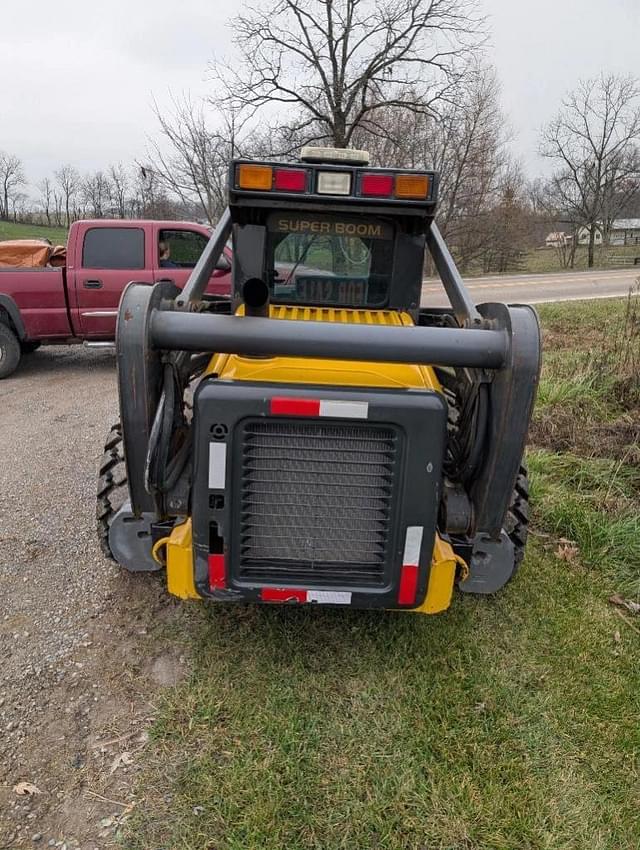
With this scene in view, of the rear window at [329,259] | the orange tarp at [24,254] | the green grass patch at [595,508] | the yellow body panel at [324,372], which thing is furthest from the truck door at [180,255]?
the yellow body panel at [324,372]

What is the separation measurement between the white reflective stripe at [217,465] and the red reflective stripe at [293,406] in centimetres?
25

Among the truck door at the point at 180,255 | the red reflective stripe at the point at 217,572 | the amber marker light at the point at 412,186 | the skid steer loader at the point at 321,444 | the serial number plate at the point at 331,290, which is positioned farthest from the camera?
the truck door at the point at 180,255

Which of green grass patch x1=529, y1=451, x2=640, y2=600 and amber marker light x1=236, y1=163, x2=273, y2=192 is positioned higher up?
amber marker light x1=236, y1=163, x2=273, y2=192

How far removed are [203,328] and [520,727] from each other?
2.11m

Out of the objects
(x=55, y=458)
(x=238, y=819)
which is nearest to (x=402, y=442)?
(x=238, y=819)

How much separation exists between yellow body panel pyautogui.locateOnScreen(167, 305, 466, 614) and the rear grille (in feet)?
0.61

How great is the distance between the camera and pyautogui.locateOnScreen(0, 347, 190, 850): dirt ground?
214 cm

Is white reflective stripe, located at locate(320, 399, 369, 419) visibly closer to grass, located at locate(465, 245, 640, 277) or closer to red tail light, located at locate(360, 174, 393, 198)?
red tail light, located at locate(360, 174, 393, 198)

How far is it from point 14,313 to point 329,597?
6394 mm

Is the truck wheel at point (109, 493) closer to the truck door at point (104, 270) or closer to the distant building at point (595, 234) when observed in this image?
the truck door at point (104, 270)

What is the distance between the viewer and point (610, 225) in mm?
35344

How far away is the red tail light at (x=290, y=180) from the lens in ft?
9.42

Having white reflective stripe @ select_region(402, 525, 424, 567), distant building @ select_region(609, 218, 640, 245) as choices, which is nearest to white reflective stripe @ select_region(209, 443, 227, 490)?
white reflective stripe @ select_region(402, 525, 424, 567)

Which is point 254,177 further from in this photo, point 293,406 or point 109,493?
point 109,493
